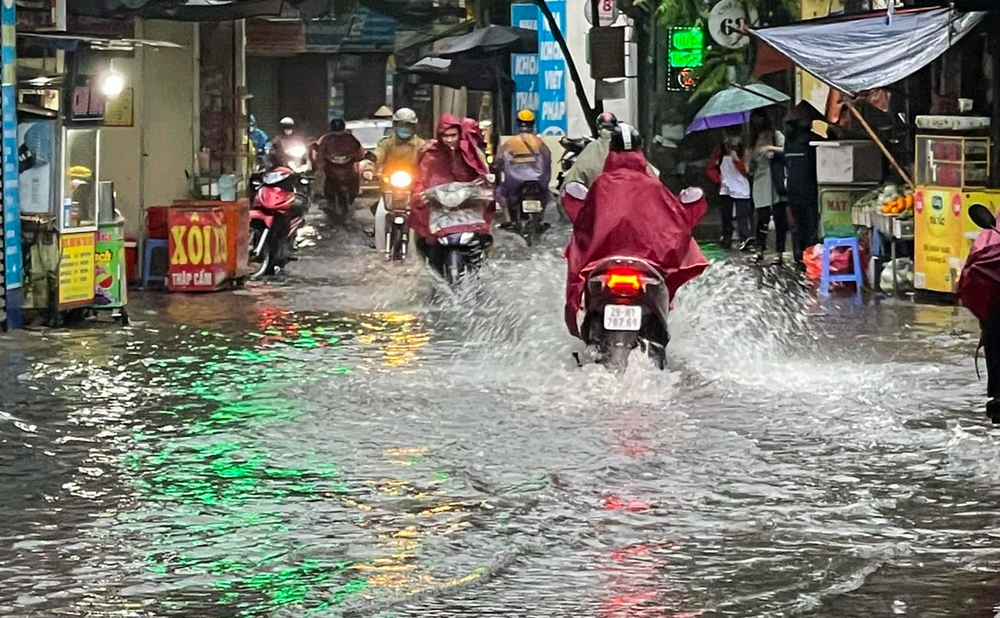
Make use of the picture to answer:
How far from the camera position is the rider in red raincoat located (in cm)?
1193

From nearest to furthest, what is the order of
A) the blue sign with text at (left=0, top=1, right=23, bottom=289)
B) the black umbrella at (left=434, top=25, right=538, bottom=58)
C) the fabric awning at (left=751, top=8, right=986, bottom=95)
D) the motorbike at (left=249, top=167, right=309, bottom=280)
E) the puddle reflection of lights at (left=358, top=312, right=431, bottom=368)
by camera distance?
the puddle reflection of lights at (left=358, top=312, right=431, bottom=368) < the blue sign with text at (left=0, top=1, right=23, bottom=289) < the fabric awning at (left=751, top=8, right=986, bottom=95) < the motorbike at (left=249, top=167, right=309, bottom=280) < the black umbrella at (left=434, top=25, right=538, bottom=58)

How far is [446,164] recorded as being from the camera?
18.6 m

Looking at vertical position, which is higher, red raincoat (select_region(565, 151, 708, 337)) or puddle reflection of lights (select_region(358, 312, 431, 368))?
red raincoat (select_region(565, 151, 708, 337))

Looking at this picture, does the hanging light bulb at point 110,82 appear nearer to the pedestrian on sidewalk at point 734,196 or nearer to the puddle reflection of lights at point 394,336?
the puddle reflection of lights at point 394,336

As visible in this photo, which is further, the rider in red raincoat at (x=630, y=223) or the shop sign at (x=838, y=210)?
the shop sign at (x=838, y=210)

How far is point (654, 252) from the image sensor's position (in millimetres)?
11961

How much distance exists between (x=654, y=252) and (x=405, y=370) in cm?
215

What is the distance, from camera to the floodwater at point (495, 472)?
694 centimetres

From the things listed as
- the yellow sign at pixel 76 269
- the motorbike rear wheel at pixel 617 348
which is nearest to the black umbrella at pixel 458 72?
the yellow sign at pixel 76 269

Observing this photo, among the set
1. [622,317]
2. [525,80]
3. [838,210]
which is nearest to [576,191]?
[622,317]

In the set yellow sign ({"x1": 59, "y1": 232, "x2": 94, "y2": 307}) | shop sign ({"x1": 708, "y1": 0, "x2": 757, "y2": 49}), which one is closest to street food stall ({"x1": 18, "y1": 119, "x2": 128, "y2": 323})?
yellow sign ({"x1": 59, "y1": 232, "x2": 94, "y2": 307})

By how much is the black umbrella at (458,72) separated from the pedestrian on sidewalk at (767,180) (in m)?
8.94

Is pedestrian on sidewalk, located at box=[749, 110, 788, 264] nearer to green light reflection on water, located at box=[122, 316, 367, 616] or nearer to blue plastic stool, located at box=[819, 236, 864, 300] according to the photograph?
blue plastic stool, located at box=[819, 236, 864, 300]

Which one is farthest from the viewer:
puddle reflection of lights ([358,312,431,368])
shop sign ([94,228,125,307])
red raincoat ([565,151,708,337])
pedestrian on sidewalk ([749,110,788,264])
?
pedestrian on sidewalk ([749,110,788,264])
